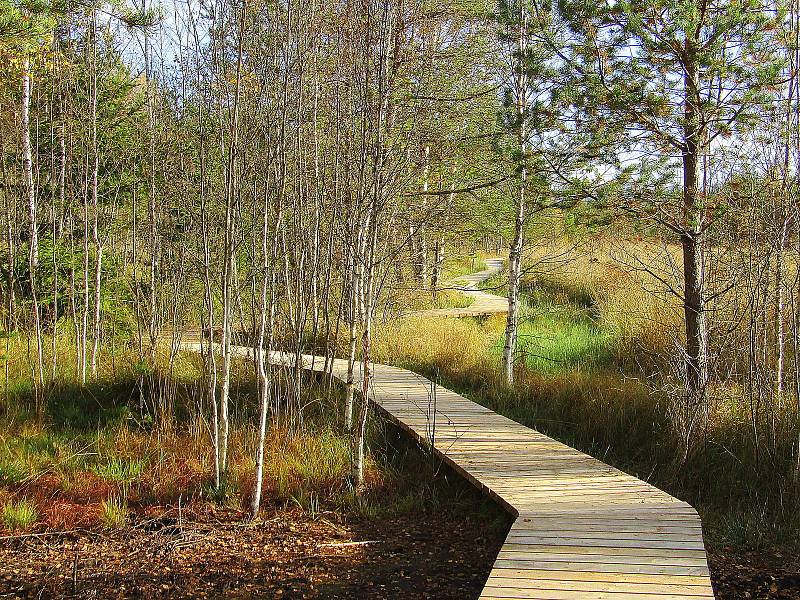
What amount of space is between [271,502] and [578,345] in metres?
5.34

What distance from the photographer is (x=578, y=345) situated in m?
8.98

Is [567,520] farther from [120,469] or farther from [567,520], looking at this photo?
[120,469]

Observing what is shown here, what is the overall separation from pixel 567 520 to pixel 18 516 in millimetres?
3078

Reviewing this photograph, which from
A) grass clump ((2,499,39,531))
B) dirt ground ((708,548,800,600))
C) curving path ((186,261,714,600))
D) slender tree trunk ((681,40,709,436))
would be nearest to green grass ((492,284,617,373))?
slender tree trunk ((681,40,709,436))

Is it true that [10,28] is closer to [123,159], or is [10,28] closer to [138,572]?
[123,159]

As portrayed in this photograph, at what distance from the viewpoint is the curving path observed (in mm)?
2902

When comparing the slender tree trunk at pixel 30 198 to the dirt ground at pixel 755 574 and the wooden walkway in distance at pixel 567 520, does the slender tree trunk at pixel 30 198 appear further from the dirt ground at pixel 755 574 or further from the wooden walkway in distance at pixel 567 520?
the dirt ground at pixel 755 574

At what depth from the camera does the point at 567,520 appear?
11.9 feet

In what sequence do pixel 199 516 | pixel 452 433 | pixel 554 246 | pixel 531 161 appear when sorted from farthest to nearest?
pixel 554 246 → pixel 531 161 → pixel 452 433 → pixel 199 516

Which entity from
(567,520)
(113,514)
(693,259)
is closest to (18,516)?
(113,514)

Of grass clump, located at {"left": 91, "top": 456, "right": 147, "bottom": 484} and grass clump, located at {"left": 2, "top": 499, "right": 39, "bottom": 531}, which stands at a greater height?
grass clump, located at {"left": 91, "top": 456, "right": 147, "bottom": 484}

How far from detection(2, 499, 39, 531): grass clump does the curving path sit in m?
2.39

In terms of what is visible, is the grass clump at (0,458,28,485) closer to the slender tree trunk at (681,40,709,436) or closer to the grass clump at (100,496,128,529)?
the grass clump at (100,496,128,529)

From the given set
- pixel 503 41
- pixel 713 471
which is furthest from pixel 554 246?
pixel 713 471
